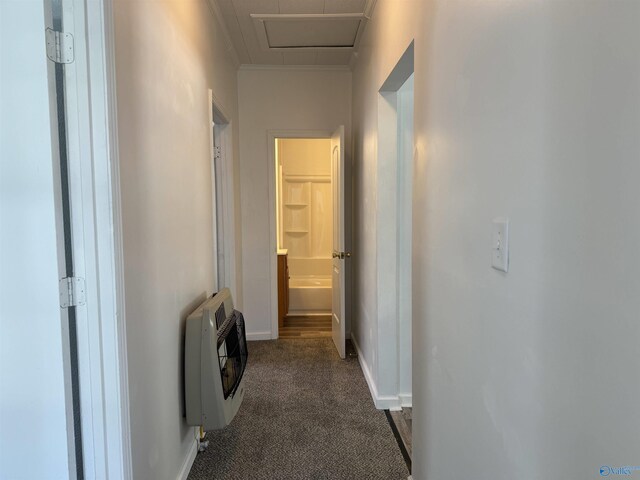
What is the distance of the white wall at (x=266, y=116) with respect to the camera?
12.7 ft

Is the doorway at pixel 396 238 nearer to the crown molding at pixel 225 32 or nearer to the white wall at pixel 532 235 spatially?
the white wall at pixel 532 235

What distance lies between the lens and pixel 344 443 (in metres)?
2.25

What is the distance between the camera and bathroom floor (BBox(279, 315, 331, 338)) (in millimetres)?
4227

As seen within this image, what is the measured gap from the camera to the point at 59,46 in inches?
46.0

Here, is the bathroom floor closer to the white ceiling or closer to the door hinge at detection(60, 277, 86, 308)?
the white ceiling

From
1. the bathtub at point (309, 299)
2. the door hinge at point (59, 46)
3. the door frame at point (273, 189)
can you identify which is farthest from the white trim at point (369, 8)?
the bathtub at point (309, 299)

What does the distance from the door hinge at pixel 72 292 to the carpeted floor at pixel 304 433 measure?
1253 mm

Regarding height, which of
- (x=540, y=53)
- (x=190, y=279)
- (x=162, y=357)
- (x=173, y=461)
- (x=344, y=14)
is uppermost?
(x=344, y=14)

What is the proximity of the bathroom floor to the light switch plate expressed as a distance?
3328 millimetres

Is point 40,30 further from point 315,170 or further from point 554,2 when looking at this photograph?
point 315,170

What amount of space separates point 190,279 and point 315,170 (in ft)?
13.2

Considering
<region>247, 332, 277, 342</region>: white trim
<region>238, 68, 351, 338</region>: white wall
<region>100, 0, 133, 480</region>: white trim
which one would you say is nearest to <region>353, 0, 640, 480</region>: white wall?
<region>100, 0, 133, 480</region>: white trim

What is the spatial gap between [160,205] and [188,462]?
1.31 meters

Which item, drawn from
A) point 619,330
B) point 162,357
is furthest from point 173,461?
point 619,330
